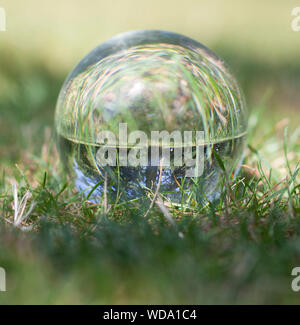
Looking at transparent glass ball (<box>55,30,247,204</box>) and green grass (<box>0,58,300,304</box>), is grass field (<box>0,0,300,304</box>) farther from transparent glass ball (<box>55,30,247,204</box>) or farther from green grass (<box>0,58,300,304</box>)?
transparent glass ball (<box>55,30,247,204</box>)

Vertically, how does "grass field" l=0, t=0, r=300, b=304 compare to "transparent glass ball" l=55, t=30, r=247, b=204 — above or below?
below

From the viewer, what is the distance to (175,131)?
5.48ft

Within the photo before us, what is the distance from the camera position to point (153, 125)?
1662 millimetres

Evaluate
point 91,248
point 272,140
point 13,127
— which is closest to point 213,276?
point 91,248

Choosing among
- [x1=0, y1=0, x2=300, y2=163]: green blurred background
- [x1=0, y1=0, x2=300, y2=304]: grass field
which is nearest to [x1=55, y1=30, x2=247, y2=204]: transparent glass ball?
[x1=0, y1=0, x2=300, y2=304]: grass field

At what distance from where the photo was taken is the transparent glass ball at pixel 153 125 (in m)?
1.67

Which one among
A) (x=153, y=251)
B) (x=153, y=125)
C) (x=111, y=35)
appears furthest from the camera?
(x=111, y=35)

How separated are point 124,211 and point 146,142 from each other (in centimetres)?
31

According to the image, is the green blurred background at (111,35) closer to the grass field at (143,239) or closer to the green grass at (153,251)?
the grass field at (143,239)

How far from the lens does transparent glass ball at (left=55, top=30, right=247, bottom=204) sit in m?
1.67

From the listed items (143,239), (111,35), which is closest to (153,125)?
(143,239)

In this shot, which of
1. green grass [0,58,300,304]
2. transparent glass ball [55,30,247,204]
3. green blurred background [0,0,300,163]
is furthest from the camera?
green blurred background [0,0,300,163]

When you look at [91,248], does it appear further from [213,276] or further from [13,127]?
[13,127]

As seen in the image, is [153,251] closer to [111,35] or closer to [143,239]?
[143,239]
